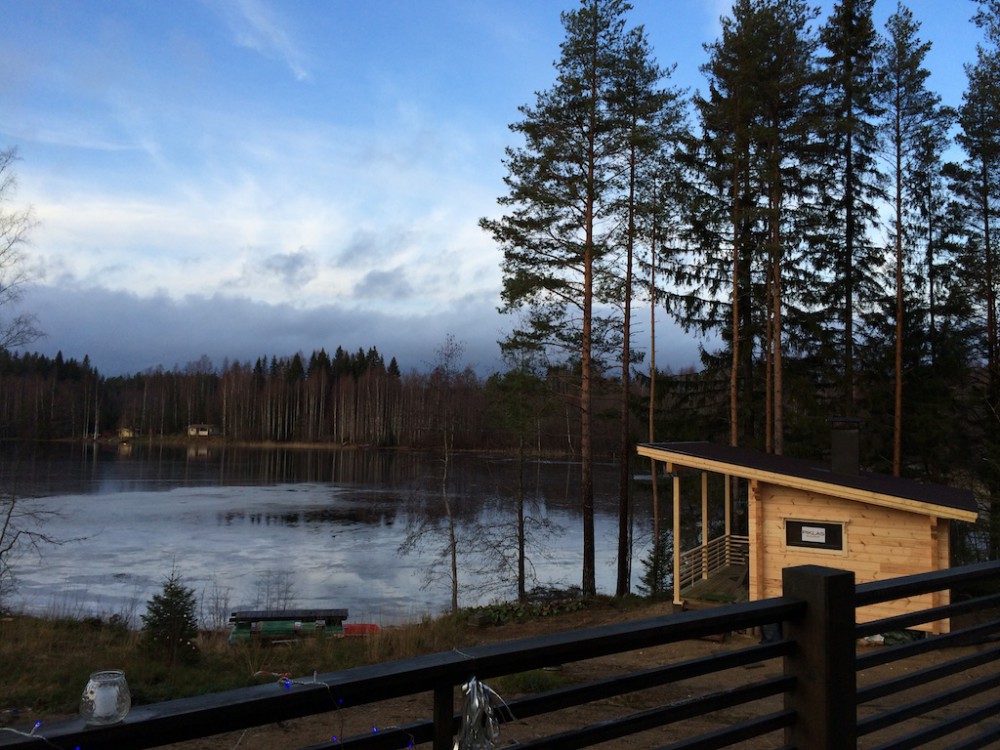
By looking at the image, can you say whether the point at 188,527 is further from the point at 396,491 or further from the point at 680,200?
the point at 680,200

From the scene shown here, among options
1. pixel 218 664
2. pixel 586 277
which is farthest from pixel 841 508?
pixel 218 664

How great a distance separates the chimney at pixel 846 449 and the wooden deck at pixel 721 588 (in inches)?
109

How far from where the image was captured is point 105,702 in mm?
1129

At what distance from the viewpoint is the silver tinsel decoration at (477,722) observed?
4.80 ft

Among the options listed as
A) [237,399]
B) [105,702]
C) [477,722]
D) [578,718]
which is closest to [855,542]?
[578,718]

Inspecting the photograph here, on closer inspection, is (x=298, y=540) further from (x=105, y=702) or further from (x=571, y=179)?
(x=105, y=702)

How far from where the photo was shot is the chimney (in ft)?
42.8

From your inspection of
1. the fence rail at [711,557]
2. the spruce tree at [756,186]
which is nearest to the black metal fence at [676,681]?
the fence rail at [711,557]

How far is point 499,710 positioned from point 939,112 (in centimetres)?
2098

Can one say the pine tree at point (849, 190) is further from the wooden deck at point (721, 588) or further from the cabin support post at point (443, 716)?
the cabin support post at point (443, 716)

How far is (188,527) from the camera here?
88.3 feet

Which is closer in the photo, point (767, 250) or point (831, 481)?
point (831, 481)

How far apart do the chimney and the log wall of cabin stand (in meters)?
1.19

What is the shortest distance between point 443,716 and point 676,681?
2.53 ft
